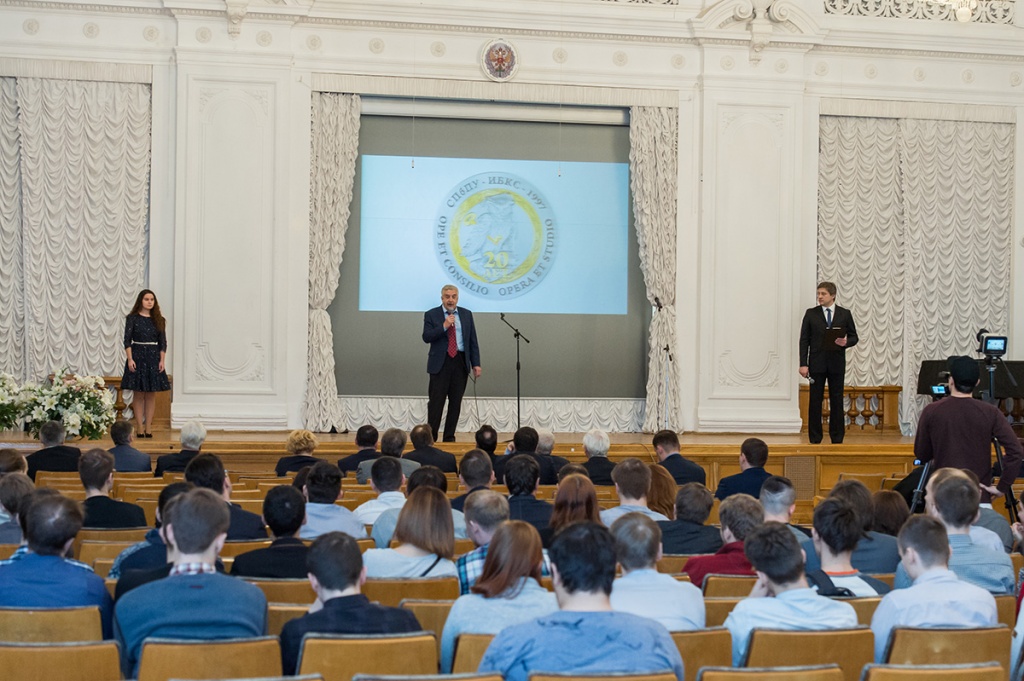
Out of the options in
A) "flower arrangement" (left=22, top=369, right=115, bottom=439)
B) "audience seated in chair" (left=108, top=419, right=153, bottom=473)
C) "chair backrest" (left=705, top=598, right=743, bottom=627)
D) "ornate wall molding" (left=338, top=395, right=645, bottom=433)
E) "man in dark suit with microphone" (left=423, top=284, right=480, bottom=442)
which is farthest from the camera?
"ornate wall molding" (left=338, top=395, right=645, bottom=433)

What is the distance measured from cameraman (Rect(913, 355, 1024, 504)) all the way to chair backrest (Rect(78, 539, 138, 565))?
172 inches

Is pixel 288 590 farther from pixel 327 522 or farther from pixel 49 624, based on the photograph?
pixel 327 522

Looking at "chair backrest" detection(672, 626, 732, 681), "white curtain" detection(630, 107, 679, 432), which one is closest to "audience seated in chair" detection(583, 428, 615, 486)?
"chair backrest" detection(672, 626, 732, 681)

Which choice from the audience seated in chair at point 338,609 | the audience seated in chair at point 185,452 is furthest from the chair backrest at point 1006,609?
the audience seated in chair at point 185,452

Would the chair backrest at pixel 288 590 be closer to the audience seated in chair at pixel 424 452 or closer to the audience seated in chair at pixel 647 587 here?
the audience seated in chair at pixel 647 587

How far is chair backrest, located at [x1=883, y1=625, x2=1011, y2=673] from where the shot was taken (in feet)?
10.4

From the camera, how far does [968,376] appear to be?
659 cm

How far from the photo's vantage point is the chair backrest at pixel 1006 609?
380 cm

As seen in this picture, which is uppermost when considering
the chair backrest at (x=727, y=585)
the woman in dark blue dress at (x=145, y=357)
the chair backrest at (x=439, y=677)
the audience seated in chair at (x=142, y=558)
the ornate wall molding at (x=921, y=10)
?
the ornate wall molding at (x=921, y=10)

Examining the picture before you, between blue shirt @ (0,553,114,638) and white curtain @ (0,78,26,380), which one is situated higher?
white curtain @ (0,78,26,380)

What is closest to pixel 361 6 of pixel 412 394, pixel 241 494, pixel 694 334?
pixel 412 394

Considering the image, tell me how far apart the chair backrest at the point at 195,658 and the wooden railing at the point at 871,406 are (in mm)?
10361

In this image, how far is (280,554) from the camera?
4086 mm

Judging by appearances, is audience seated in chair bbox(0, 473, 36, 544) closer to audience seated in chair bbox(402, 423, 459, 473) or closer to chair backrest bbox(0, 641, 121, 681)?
chair backrest bbox(0, 641, 121, 681)
